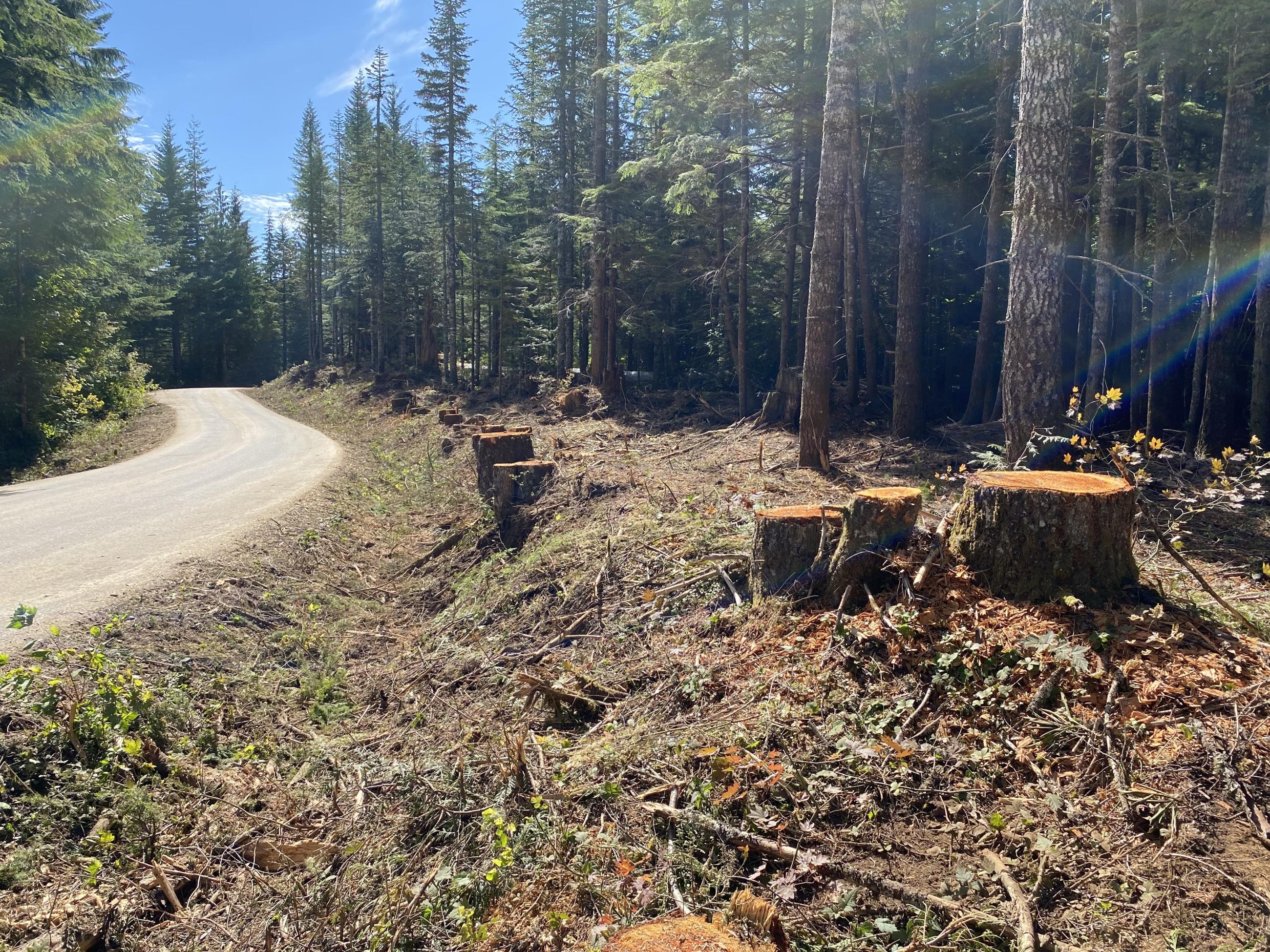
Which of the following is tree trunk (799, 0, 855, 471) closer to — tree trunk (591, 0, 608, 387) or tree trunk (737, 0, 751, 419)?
tree trunk (737, 0, 751, 419)

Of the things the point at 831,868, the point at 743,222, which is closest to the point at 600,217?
the point at 743,222

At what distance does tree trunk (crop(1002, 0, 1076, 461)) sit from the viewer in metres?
7.76

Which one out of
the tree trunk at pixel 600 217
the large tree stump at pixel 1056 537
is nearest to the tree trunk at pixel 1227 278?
the large tree stump at pixel 1056 537

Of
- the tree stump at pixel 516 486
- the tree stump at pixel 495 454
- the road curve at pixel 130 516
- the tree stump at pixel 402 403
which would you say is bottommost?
the road curve at pixel 130 516

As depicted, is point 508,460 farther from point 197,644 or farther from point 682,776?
point 682,776

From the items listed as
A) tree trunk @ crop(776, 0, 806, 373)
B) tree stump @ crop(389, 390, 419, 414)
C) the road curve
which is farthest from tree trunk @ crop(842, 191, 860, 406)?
tree stump @ crop(389, 390, 419, 414)

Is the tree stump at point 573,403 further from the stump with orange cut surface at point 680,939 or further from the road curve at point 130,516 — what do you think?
the stump with orange cut surface at point 680,939

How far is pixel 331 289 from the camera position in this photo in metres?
49.6

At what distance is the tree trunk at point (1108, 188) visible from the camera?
12.4 meters

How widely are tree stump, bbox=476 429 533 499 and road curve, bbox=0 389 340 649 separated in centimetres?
313

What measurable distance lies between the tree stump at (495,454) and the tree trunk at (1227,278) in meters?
10.8

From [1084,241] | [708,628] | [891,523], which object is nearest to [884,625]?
[891,523]

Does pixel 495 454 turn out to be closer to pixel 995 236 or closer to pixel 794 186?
pixel 794 186

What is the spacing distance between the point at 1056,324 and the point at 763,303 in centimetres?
1775
